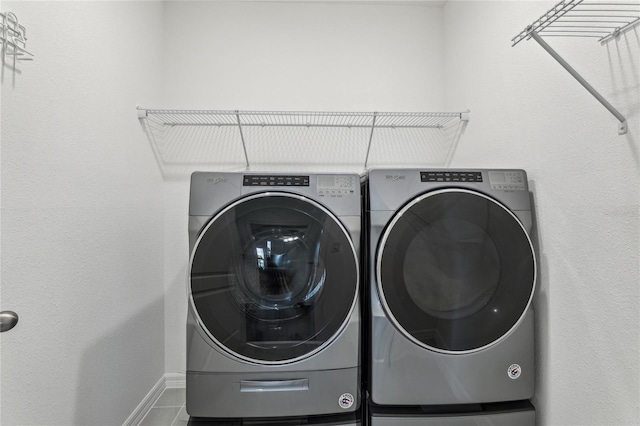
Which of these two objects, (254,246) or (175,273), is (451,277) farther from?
(175,273)

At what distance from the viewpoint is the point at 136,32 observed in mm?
1631

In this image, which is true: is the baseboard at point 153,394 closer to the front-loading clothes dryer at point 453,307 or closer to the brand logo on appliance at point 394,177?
the front-loading clothes dryer at point 453,307

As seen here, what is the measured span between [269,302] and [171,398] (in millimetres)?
1168

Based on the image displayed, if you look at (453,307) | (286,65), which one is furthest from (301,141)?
(453,307)

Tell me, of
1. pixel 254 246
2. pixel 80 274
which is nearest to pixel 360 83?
pixel 254 246

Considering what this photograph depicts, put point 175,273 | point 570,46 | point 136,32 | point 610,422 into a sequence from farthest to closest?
point 175,273 < point 136,32 < point 570,46 < point 610,422

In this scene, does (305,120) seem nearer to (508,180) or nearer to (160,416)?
(508,180)

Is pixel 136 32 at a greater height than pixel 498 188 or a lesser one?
greater

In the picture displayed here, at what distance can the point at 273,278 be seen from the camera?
118 centimetres

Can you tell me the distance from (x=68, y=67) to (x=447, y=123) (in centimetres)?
191

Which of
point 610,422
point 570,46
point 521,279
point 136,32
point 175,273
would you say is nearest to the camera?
point 610,422

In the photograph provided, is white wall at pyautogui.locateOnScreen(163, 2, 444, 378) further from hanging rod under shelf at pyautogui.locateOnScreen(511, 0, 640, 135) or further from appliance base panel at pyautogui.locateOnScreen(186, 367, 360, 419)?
hanging rod under shelf at pyautogui.locateOnScreen(511, 0, 640, 135)

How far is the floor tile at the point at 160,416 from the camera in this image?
1.60 m

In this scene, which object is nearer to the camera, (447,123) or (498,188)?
(498,188)
